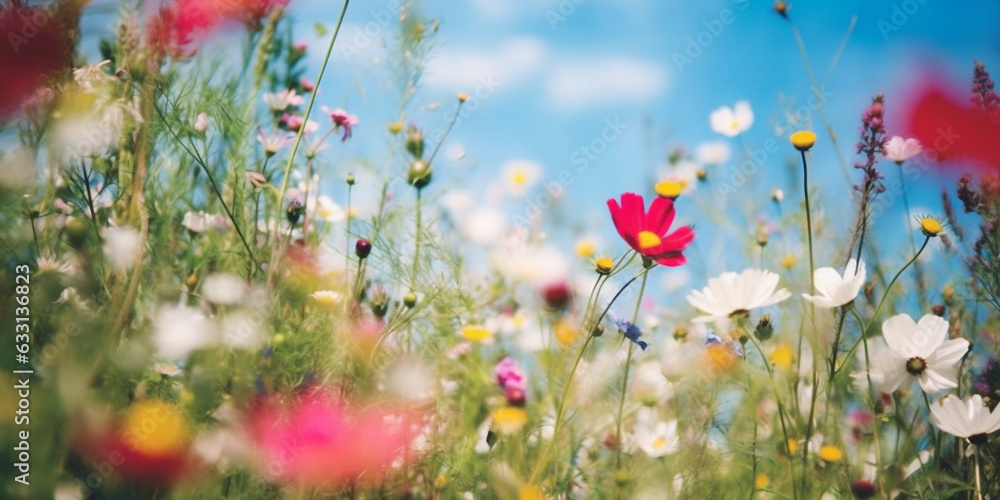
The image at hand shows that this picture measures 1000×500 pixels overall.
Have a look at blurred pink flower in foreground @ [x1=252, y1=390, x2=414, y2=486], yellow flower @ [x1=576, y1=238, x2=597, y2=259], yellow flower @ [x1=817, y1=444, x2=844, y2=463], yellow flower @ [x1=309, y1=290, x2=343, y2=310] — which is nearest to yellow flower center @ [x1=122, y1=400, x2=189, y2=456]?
blurred pink flower in foreground @ [x1=252, y1=390, x2=414, y2=486]

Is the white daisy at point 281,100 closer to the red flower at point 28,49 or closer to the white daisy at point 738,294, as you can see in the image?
the red flower at point 28,49

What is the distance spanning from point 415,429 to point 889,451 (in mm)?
604

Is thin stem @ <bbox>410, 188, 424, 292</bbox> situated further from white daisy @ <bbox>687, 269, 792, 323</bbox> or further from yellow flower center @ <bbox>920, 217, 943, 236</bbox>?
yellow flower center @ <bbox>920, 217, 943, 236</bbox>

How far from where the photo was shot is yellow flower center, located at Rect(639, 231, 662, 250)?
0.65m

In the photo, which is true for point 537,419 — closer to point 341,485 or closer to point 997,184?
point 341,485

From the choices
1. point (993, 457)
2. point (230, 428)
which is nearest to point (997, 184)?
point (993, 457)

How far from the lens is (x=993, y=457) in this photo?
0.73 metres

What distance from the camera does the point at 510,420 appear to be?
29.1 inches

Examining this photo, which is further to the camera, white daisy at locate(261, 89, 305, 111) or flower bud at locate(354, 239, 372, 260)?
white daisy at locate(261, 89, 305, 111)

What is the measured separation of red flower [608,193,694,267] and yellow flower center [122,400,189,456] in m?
0.45

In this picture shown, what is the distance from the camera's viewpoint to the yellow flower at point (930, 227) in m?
0.69

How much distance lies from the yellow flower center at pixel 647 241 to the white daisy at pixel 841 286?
5.4 inches

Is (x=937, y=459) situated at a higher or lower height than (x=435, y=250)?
lower

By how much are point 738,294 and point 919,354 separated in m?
0.18
